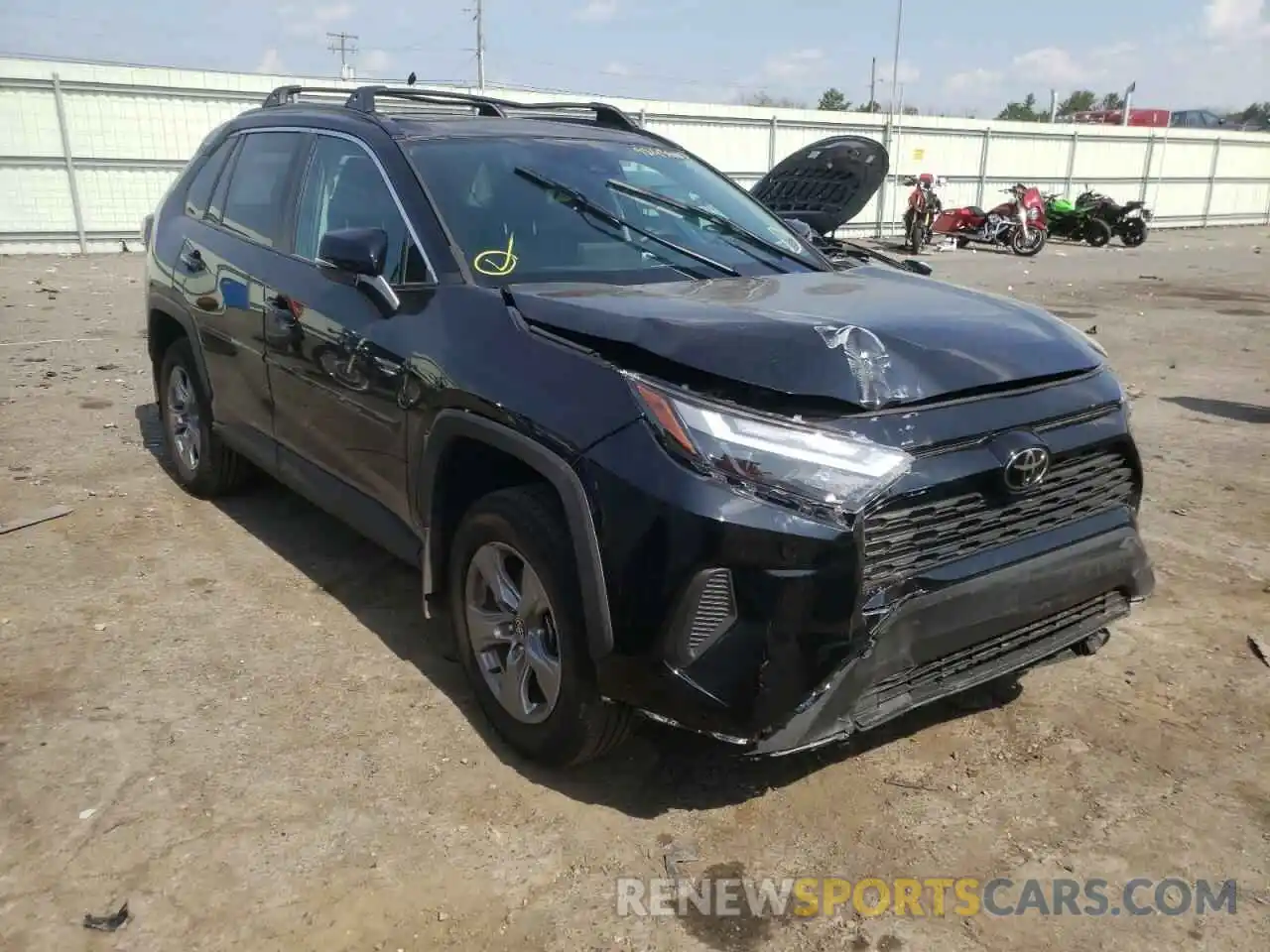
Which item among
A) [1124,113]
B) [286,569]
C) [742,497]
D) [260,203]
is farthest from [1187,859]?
[1124,113]

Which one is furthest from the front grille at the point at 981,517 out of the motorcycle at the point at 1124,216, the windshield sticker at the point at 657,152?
the motorcycle at the point at 1124,216

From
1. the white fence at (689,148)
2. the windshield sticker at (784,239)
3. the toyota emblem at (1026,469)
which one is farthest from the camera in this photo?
the white fence at (689,148)

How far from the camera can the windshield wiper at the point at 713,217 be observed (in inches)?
151

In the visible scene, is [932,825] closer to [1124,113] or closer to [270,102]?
[270,102]

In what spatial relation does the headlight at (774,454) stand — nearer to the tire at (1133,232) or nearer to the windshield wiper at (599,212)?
the windshield wiper at (599,212)

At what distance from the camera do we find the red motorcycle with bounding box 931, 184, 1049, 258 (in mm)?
20297

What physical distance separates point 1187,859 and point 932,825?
0.63 m

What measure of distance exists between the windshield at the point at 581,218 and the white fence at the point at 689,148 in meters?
11.8

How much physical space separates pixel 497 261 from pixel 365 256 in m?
0.41

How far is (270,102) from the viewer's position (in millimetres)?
4918

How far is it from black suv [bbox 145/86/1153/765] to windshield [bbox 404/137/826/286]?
0.04 feet

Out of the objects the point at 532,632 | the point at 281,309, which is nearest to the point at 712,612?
A: the point at 532,632

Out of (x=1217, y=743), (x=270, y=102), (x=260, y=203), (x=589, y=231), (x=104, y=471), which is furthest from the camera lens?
(x=104, y=471)

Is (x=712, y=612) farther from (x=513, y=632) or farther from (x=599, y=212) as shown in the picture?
(x=599, y=212)
